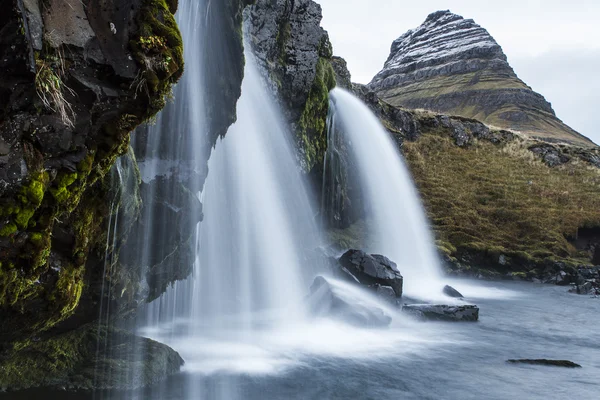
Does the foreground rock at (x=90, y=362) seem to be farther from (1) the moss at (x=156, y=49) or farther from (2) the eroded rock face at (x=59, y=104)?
(1) the moss at (x=156, y=49)

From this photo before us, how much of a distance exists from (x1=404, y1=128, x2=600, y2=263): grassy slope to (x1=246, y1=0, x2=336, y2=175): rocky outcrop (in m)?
18.8

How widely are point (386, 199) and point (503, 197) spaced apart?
Result: 50.8ft

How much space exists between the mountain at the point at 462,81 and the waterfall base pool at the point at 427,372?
255ft

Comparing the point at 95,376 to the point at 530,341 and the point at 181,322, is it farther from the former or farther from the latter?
the point at 530,341

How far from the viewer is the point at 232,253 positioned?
70.1ft

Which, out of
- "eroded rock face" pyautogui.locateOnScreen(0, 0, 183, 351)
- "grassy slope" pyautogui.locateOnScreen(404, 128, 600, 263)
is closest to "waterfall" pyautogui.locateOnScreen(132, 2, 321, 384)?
"eroded rock face" pyautogui.locateOnScreen(0, 0, 183, 351)

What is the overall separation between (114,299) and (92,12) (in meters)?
7.33

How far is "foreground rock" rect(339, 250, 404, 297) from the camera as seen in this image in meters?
22.4

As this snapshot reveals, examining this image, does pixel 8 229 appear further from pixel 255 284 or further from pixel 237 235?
pixel 237 235

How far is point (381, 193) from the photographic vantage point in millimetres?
37312

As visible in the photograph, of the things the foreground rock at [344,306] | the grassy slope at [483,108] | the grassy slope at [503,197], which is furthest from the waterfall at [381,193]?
the grassy slope at [483,108]

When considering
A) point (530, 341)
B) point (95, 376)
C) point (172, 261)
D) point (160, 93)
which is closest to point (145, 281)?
point (172, 261)

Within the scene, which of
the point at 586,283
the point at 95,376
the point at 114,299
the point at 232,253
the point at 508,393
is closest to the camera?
the point at 95,376

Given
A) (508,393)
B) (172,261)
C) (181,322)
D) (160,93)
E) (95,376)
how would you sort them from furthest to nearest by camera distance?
(181,322) < (172,261) < (508,393) < (95,376) < (160,93)
